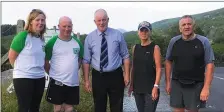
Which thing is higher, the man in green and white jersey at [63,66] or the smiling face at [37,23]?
the smiling face at [37,23]

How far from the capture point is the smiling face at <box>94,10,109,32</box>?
21.0 ft

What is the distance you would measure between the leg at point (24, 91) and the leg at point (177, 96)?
6.80 feet

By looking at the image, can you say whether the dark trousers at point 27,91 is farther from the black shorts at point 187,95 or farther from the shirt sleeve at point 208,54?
the shirt sleeve at point 208,54

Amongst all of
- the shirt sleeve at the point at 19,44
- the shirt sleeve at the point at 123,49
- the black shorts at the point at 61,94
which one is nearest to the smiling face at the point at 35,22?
the shirt sleeve at the point at 19,44

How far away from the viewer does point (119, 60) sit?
657 cm

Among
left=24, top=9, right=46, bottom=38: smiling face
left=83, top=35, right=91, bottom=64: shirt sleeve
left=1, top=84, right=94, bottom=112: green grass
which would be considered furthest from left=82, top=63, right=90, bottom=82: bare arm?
left=1, top=84, right=94, bottom=112: green grass

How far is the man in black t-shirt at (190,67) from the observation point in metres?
6.22

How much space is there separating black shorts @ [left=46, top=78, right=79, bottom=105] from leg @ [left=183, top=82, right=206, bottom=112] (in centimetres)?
164

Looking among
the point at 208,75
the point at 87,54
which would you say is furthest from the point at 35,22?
the point at 208,75

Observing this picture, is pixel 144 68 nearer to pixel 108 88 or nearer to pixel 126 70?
pixel 126 70

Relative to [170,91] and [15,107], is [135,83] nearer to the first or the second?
[170,91]

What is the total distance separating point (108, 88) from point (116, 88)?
121mm

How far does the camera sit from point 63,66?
6.39 metres

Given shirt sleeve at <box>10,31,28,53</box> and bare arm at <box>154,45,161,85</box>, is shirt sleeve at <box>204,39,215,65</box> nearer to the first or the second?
bare arm at <box>154,45,161,85</box>
